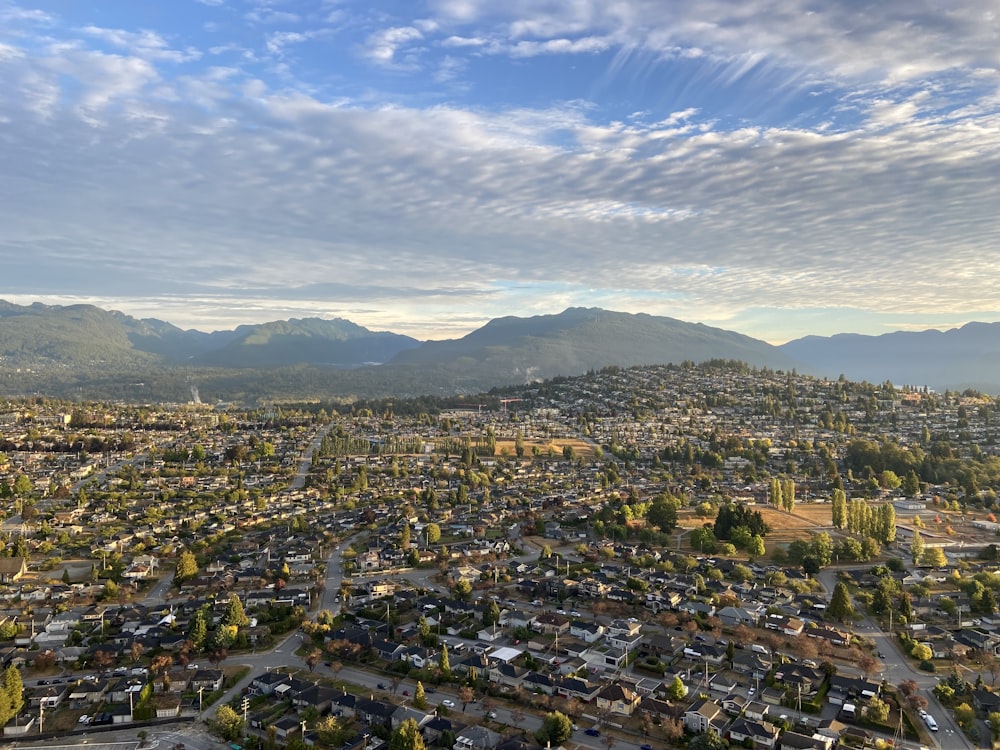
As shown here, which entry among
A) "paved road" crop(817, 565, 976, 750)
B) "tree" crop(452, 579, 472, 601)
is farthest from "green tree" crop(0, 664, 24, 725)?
"paved road" crop(817, 565, 976, 750)

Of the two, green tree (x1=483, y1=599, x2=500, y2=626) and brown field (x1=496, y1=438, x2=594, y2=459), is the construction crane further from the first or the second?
green tree (x1=483, y1=599, x2=500, y2=626)

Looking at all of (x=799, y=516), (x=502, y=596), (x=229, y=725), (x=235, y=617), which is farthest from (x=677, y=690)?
(x=799, y=516)

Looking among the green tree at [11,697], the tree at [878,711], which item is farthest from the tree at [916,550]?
the green tree at [11,697]

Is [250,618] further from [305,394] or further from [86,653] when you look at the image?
[305,394]

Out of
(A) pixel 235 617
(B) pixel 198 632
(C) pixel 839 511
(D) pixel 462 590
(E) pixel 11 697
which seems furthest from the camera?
(C) pixel 839 511

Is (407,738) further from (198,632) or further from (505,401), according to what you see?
(505,401)

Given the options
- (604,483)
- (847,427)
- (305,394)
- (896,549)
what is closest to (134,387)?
(305,394)

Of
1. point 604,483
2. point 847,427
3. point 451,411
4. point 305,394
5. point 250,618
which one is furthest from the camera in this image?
point 305,394
